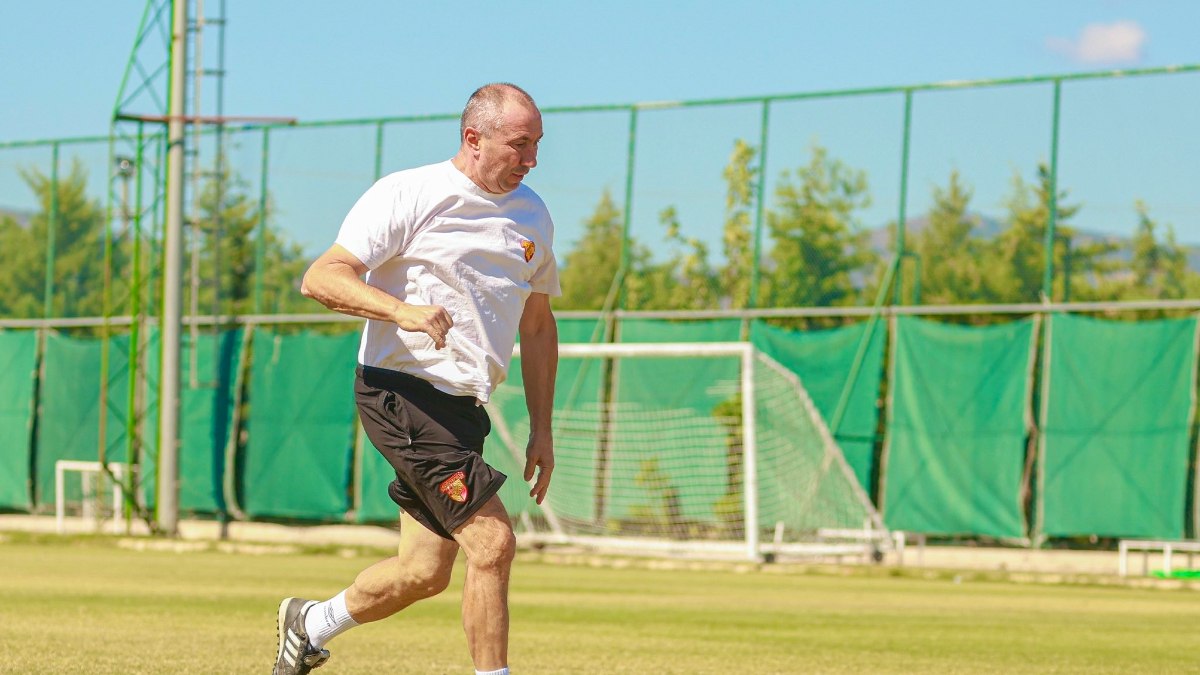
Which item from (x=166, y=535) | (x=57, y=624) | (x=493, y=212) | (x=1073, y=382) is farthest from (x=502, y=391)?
(x=493, y=212)

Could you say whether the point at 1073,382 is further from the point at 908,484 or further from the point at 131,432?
the point at 131,432

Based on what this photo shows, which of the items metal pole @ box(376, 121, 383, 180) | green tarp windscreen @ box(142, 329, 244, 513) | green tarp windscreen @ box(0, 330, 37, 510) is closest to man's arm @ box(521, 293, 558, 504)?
metal pole @ box(376, 121, 383, 180)

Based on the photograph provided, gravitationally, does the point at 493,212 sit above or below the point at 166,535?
above

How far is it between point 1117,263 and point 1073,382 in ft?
6.14

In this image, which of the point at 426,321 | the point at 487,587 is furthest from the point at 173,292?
the point at 426,321

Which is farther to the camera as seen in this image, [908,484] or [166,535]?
[166,535]

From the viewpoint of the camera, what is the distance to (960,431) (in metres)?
23.1

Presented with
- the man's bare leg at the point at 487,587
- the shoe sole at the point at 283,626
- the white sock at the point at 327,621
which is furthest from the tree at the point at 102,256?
the man's bare leg at the point at 487,587

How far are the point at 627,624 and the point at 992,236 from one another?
43.8 feet

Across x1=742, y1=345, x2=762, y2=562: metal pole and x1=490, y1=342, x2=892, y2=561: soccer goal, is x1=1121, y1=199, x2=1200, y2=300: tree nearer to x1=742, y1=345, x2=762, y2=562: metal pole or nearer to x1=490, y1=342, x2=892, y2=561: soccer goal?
x1=490, y1=342, x2=892, y2=561: soccer goal

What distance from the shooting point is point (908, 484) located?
23.2 metres

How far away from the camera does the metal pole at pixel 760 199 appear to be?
83.2 ft

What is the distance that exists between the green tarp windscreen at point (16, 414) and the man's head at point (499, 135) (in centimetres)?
2526

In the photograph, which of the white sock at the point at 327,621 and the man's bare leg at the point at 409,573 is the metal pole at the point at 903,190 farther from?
the man's bare leg at the point at 409,573
